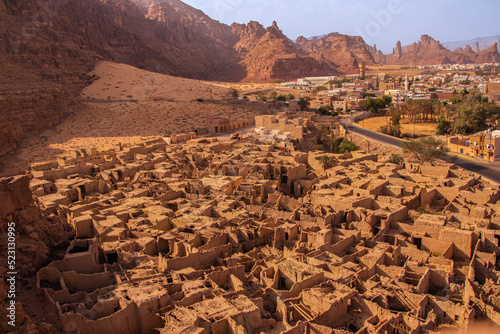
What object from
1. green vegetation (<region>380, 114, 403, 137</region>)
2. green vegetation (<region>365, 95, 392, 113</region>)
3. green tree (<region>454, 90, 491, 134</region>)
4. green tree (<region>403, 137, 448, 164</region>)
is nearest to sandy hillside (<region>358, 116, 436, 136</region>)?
green vegetation (<region>380, 114, 403, 137</region>)

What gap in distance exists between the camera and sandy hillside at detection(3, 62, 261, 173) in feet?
161

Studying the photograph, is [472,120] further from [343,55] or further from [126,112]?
[343,55]

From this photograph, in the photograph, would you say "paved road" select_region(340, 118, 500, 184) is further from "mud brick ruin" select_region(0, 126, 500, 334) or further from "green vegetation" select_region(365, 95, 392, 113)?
"green vegetation" select_region(365, 95, 392, 113)

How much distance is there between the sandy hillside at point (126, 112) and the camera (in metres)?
49.0

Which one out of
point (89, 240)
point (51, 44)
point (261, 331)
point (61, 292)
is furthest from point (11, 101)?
point (261, 331)

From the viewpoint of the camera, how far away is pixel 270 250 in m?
18.7

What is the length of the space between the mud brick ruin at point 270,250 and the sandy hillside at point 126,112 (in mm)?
19657

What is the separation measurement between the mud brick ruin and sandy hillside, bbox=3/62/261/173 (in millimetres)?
19657

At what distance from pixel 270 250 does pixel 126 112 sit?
51232mm

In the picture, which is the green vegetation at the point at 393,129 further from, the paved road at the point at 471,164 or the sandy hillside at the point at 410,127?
the paved road at the point at 471,164

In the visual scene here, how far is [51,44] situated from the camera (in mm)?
72750

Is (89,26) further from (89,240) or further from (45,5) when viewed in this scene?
(89,240)

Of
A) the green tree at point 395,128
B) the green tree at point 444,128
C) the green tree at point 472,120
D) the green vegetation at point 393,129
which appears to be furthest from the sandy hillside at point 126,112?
the green tree at point 472,120

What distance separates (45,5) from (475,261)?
270 ft
